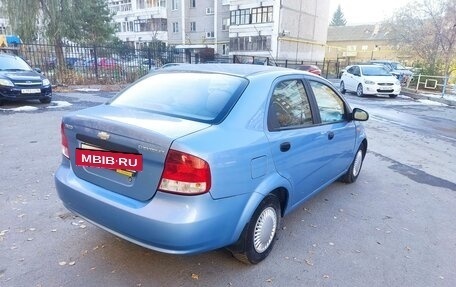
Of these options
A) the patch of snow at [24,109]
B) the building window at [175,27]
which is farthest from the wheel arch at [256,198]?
the building window at [175,27]

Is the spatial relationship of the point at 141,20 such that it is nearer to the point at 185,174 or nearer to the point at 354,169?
the point at 354,169

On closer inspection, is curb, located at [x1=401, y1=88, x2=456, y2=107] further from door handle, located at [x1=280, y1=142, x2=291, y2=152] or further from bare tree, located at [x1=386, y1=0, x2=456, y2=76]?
door handle, located at [x1=280, y1=142, x2=291, y2=152]

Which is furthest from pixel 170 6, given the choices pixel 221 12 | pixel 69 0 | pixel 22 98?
pixel 22 98

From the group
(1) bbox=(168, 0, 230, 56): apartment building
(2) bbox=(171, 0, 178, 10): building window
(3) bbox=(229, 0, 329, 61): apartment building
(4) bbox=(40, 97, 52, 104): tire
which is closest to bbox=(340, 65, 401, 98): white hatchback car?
(4) bbox=(40, 97, 52, 104): tire

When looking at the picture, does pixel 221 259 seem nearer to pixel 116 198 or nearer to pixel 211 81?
pixel 116 198

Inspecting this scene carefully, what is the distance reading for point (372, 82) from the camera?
1641 cm

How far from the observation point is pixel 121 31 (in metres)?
56.8

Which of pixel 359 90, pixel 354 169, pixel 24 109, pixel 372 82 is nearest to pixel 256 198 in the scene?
pixel 354 169

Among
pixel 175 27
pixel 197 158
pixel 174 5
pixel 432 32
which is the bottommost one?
pixel 197 158

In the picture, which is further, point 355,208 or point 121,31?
point 121,31

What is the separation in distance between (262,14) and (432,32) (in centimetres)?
2139

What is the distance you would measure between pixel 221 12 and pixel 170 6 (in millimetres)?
9089

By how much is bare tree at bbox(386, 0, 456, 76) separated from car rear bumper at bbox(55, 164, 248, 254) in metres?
21.6

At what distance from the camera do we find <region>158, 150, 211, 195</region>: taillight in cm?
220
